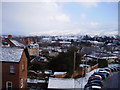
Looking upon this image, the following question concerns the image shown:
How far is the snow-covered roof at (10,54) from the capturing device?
389 centimetres

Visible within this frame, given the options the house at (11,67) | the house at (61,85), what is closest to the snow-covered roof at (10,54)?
the house at (11,67)

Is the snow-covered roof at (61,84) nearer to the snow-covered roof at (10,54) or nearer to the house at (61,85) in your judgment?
the house at (61,85)

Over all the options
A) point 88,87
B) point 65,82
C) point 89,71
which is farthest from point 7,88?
point 89,71

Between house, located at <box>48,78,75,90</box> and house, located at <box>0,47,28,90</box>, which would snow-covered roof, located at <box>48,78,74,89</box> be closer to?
house, located at <box>48,78,75,90</box>

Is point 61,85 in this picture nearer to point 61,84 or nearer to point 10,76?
point 61,84

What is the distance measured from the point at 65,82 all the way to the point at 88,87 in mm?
872

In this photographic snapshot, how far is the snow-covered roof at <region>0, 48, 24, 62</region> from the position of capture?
389 centimetres

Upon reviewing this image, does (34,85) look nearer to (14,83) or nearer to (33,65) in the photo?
(14,83)

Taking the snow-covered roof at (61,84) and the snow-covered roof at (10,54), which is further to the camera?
the snow-covered roof at (61,84)

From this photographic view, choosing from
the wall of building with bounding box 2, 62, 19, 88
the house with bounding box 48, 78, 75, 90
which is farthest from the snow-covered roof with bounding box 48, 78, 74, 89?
the wall of building with bounding box 2, 62, 19, 88

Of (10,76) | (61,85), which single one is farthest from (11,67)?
(61,85)

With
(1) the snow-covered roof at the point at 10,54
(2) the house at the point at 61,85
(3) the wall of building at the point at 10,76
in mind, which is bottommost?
(2) the house at the point at 61,85

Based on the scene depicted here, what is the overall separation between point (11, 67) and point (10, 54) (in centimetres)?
34

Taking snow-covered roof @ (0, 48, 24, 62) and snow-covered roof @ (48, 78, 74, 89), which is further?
snow-covered roof @ (48, 78, 74, 89)
